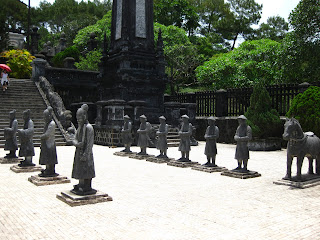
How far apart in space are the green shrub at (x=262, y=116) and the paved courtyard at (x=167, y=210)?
22.2 feet

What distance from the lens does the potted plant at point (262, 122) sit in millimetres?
15273

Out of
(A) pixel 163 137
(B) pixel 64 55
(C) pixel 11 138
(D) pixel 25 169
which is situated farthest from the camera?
(B) pixel 64 55

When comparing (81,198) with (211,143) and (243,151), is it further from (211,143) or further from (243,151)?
(211,143)

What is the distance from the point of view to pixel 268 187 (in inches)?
301

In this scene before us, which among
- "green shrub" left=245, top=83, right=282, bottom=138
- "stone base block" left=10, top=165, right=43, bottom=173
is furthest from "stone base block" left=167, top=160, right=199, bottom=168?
"green shrub" left=245, top=83, right=282, bottom=138

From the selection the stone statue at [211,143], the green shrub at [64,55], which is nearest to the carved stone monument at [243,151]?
the stone statue at [211,143]

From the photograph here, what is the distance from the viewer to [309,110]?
13.1m

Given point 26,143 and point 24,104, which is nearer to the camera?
point 26,143

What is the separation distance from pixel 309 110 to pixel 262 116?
2.53m

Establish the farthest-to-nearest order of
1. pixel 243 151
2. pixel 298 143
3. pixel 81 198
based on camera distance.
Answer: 1. pixel 243 151
2. pixel 298 143
3. pixel 81 198

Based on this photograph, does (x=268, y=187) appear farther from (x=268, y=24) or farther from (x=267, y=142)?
(x=268, y=24)

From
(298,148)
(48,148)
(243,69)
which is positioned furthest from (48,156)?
(243,69)

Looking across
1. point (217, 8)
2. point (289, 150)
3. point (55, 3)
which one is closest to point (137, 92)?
point (289, 150)

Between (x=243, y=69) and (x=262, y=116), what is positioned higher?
(x=243, y=69)
